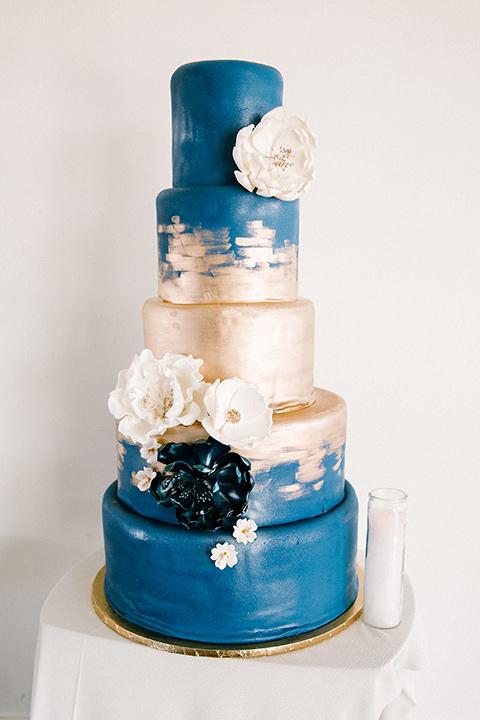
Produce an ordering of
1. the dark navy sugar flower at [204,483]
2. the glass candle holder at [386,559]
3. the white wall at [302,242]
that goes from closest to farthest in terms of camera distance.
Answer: the dark navy sugar flower at [204,483]
the glass candle holder at [386,559]
the white wall at [302,242]

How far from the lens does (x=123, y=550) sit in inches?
44.1

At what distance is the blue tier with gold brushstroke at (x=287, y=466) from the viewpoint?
3.44 feet

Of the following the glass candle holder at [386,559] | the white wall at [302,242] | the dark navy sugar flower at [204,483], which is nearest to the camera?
the dark navy sugar flower at [204,483]

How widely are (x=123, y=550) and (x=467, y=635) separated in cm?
112

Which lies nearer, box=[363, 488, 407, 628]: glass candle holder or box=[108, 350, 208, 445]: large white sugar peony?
box=[108, 350, 208, 445]: large white sugar peony

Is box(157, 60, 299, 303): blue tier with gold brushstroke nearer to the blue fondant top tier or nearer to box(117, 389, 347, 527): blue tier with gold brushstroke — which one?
the blue fondant top tier

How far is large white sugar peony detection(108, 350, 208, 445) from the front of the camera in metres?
1.01

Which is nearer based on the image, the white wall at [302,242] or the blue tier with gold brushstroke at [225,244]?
the blue tier with gold brushstroke at [225,244]

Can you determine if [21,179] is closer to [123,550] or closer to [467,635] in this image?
[123,550]

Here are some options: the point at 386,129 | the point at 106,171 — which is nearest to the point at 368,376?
the point at 386,129

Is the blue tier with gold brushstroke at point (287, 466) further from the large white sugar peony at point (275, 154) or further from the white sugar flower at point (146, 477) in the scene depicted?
the large white sugar peony at point (275, 154)

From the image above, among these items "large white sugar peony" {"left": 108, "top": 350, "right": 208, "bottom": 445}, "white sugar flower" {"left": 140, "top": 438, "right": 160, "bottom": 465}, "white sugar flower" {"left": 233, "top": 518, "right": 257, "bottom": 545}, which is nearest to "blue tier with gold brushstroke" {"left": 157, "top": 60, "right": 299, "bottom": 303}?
"large white sugar peony" {"left": 108, "top": 350, "right": 208, "bottom": 445}

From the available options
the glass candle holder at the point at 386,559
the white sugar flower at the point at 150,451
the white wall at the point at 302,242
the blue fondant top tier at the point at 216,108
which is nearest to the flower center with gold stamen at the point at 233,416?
the white sugar flower at the point at 150,451

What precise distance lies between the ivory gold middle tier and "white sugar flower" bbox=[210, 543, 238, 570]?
0.26 m
